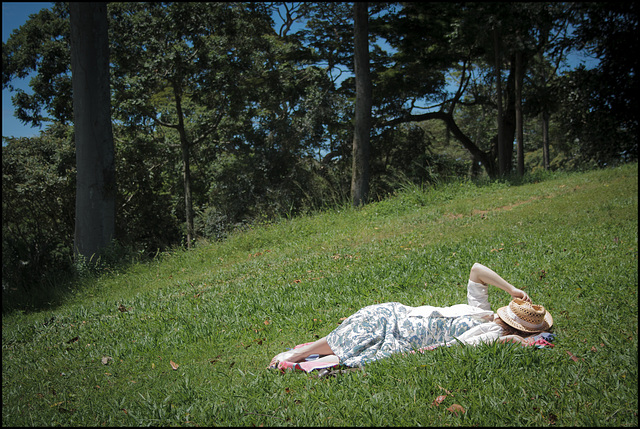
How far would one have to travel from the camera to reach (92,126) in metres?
9.20

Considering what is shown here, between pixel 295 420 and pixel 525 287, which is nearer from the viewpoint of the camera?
pixel 295 420

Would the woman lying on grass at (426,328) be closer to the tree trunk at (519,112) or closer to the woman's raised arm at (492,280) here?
the woman's raised arm at (492,280)

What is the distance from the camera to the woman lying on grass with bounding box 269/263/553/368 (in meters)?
3.51

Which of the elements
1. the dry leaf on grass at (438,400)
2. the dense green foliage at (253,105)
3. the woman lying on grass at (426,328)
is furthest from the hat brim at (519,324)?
the dense green foliage at (253,105)

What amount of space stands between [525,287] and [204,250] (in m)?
6.56

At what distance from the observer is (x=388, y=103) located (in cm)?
1762

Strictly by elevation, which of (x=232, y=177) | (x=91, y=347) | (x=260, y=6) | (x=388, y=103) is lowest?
(x=91, y=347)

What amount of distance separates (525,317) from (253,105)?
52.4 ft

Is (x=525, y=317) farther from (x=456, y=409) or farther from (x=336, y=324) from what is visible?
(x=336, y=324)

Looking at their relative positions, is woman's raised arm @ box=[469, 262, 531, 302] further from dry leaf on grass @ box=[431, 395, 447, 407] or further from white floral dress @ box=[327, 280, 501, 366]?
dry leaf on grass @ box=[431, 395, 447, 407]

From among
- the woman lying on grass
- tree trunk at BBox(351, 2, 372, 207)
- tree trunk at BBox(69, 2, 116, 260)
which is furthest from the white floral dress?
tree trunk at BBox(351, 2, 372, 207)

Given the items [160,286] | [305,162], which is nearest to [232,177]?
[305,162]

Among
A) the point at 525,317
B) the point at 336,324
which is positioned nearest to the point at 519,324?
the point at 525,317

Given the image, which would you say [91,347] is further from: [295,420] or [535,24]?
[535,24]
